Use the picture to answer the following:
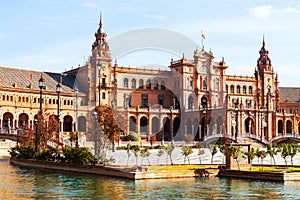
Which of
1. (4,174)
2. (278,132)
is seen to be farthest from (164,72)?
(4,174)

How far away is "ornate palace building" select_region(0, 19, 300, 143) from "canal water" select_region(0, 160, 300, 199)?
2088 inches

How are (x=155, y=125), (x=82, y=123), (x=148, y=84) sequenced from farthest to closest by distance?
(x=148, y=84), (x=155, y=125), (x=82, y=123)

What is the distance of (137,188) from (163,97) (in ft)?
284

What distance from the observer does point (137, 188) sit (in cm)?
3534

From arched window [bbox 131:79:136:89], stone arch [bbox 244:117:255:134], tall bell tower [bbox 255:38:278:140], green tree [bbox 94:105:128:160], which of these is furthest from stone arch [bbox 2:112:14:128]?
tall bell tower [bbox 255:38:278:140]

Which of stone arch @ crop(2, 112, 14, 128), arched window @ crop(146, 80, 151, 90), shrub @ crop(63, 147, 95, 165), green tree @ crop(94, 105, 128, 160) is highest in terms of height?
arched window @ crop(146, 80, 151, 90)

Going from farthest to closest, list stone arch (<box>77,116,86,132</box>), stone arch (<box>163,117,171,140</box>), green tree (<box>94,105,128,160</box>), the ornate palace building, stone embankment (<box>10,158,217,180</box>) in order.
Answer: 1. stone arch (<box>163,117,171,140</box>)
2. stone arch (<box>77,116,86,132</box>)
3. the ornate palace building
4. green tree (<box>94,105,128,160</box>)
5. stone embankment (<box>10,158,217,180</box>)

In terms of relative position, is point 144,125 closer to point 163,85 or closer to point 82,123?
point 163,85

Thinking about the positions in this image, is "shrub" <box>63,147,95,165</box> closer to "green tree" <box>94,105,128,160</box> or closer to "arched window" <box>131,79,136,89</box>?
"green tree" <box>94,105,128,160</box>

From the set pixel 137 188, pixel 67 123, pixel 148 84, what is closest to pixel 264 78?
pixel 148 84

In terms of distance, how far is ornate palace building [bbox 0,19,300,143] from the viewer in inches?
3986

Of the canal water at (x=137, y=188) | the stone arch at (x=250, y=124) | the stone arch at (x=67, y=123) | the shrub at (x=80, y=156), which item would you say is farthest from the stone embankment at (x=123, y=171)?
the stone arch at (x=250, y=124)

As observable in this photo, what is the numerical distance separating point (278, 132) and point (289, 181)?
77125mm

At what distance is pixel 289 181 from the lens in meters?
38.7
